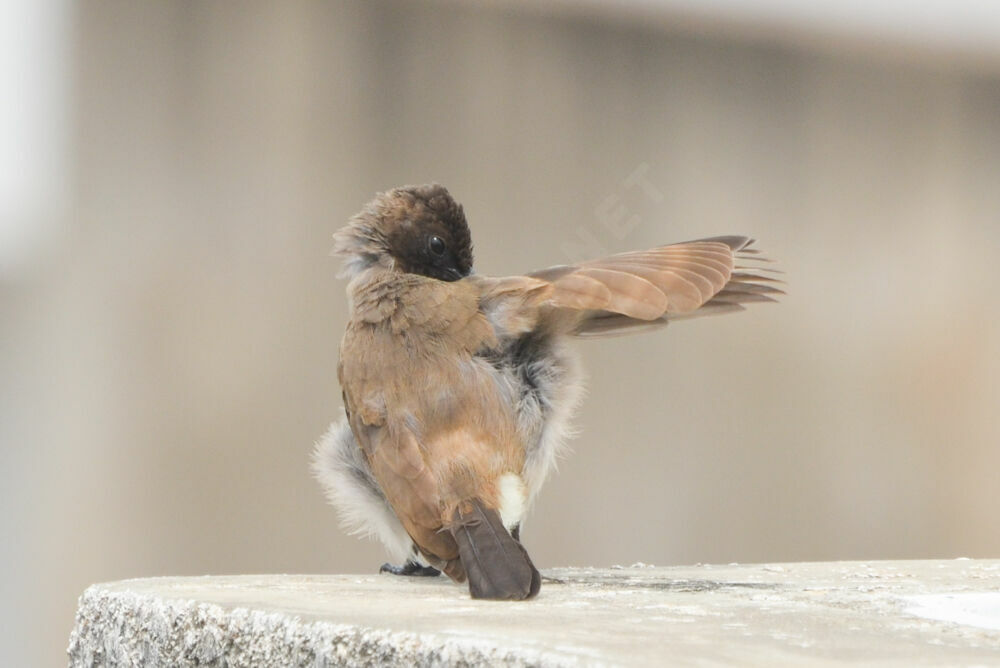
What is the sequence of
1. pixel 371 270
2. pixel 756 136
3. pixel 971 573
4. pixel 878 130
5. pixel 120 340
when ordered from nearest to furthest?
pixel 971 573
pixel 371 270
pixel 120 340
pixel 756 136
pixel 878 130

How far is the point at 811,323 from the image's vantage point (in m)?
5.00

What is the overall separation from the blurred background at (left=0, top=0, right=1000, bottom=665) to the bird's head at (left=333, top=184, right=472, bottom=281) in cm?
142

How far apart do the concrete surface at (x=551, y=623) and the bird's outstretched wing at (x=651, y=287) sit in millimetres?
468

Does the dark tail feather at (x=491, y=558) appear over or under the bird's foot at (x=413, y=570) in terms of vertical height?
over

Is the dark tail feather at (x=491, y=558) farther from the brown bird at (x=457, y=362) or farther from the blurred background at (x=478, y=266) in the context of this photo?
the blurred background at (x=478, y=266)

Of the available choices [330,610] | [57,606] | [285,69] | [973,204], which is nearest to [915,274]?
[973,204]

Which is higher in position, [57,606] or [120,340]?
[120,340]

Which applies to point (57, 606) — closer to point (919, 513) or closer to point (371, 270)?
point (371, 270)

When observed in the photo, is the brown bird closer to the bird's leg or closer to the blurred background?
the bird's leg

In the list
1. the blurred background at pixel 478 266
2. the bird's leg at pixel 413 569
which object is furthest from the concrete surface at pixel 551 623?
the blurred background at pixel 478 266

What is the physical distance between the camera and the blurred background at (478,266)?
424 cm

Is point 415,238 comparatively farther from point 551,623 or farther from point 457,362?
point 551,623

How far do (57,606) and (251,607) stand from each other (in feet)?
9.54

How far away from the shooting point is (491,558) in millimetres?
2051
